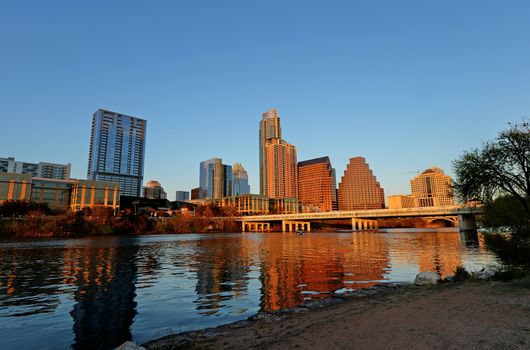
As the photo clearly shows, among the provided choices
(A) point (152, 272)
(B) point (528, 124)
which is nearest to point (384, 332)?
(A) point (152, 272)

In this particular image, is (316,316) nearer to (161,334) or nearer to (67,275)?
(161,334)

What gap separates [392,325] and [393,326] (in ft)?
0.50

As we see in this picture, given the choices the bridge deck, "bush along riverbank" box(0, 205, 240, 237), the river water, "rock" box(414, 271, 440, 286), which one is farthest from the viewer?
"bush along riverbank" box(0, 205, 240, 237)

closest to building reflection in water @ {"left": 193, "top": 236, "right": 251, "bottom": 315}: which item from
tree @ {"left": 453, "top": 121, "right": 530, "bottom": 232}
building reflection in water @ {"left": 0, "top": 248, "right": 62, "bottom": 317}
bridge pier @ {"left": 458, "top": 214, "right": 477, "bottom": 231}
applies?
building reflection in water @ {"left": 0, "top": 248, "right": 62, "bottom": 317}

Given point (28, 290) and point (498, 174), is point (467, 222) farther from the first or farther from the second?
point (28, 290)

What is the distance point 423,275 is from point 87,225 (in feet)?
494

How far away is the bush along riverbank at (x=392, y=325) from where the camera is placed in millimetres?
10008

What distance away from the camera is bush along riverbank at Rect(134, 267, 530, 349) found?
10.0 metres

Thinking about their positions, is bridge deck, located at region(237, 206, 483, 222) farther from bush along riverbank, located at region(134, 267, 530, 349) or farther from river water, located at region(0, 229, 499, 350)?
bush along riverbank, located at region(134, 267, 530, 349)

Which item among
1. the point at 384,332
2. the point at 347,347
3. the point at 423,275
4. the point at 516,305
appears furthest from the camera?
the point at 423,275

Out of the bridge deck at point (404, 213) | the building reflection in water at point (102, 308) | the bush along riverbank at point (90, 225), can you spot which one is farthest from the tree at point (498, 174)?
the bush along riverbank at point (90, 225)

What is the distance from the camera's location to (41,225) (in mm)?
129375

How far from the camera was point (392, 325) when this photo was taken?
12047 mm

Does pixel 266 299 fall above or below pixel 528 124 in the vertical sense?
below
